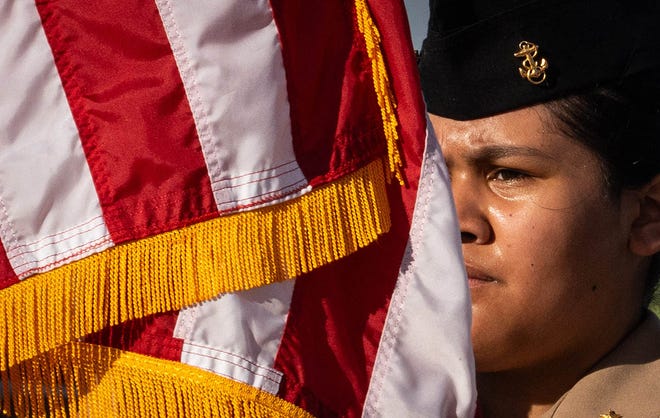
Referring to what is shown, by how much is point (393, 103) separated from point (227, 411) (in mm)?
483

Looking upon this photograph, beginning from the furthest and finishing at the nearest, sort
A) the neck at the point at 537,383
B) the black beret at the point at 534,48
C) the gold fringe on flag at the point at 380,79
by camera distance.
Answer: the neck at the point at 537,383, the black beret at the point at 534,48, the gold fringe on flag at the point at 380,79

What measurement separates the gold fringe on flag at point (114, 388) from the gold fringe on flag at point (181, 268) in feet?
0.15

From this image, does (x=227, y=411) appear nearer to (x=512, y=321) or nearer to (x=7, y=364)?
(x=7, y=364)

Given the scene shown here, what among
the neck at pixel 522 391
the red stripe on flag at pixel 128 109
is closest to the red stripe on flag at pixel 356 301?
the red stripe on flag at pixel 128 109

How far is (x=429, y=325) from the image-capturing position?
112cm


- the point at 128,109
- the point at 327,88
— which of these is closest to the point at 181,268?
the point at 128,109

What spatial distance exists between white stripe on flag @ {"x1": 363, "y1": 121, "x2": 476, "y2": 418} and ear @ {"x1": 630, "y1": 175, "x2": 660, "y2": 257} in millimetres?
578

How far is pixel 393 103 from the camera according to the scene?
1087mm

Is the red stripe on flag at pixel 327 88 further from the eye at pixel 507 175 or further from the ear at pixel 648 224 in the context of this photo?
the ear at pixel 648 224

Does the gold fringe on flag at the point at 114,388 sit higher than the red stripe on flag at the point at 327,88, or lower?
lower

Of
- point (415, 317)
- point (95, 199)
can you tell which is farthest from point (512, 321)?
point (95, 199)

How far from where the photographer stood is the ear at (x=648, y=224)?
59.8 inches

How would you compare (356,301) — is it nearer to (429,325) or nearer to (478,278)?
(429,325)

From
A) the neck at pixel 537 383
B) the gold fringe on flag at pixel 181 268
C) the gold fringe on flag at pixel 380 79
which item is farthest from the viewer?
the neck at pixel 537 383
